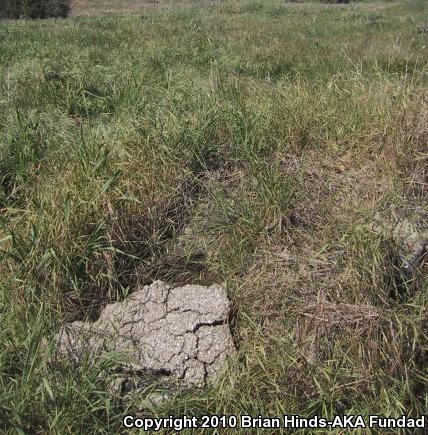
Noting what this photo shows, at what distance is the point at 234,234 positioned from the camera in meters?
2.95

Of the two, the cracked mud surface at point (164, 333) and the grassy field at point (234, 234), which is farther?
the cracked mud surface at point (164, 333)

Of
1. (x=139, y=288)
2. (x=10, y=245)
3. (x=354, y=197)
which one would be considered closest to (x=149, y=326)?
(x=139, y=288)

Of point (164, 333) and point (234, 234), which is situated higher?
point (234, 234)

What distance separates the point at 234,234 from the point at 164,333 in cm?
79

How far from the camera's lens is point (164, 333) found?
96.2 inches

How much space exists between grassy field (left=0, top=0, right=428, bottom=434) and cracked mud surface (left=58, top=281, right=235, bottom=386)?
0.09m

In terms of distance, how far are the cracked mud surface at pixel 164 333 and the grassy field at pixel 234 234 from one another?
0.09m

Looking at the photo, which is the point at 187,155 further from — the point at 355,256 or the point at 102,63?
the point at 102,63

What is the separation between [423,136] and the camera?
130 inches

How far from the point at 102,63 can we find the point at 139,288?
459cm

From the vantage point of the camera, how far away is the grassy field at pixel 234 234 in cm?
214

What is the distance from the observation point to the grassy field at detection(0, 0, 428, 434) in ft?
7.04

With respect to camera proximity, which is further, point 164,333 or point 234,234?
point 234,234

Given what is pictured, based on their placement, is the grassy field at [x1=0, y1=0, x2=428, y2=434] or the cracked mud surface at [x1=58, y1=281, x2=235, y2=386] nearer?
the grassy field at [x1=0, y1=0, x2=428, y2=434]
